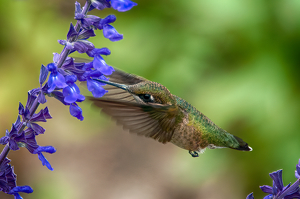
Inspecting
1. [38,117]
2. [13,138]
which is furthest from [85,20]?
[13,138]

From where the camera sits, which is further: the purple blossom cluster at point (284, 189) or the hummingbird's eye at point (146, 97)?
the hummingbird's eye at point (146, 97)

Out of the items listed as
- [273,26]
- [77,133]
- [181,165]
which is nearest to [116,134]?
[77,133]

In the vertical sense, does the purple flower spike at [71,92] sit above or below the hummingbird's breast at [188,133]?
below

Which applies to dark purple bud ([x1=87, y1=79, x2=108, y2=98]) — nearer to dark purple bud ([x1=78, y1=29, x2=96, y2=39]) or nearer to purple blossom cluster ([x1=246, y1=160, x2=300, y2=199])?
dark purple bud ([x1=78, y1=29, x2=96, y2=39])

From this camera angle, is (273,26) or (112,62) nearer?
(273,26)

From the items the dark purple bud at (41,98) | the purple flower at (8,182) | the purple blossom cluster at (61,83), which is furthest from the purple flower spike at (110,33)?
the purple flower at (8,182)

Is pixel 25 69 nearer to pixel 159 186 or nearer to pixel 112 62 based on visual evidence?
pixel 112 62

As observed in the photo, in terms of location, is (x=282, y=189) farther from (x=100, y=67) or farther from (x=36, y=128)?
(x=36, y=128)

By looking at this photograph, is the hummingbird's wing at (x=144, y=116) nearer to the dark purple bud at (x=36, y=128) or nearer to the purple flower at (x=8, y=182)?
the dark purple bud at (x=36, y=128)
